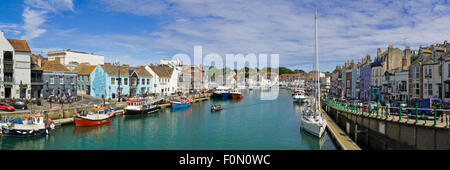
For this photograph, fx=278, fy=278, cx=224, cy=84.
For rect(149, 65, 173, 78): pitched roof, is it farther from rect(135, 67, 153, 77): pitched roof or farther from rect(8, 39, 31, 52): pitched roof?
rect(8, 39, 31, 52): pitched roof

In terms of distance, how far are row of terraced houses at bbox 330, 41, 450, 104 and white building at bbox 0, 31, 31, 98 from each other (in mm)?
57488

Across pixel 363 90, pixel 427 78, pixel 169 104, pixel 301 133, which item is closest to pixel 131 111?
pixel 169 104

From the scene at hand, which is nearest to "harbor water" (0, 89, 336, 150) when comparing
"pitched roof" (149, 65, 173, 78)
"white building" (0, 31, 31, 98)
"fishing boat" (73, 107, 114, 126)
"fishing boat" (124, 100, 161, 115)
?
"fishing boat" (73, 107, 114, 126)

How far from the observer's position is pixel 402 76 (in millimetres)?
43844

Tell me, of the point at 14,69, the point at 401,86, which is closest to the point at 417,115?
the point at 401,86

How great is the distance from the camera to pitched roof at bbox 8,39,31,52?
4647cm

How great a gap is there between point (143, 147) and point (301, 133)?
17.6 m

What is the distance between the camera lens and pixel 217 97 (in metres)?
92.2

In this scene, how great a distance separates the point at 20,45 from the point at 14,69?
4.53 m

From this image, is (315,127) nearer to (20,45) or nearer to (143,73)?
(20,45)

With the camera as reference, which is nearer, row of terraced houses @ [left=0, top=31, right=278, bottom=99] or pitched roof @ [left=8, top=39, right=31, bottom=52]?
row of terraced houses @ [left=0, top=31, right=278, bottom=99]
